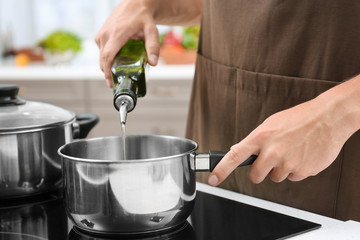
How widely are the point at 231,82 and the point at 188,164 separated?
1.18 ft

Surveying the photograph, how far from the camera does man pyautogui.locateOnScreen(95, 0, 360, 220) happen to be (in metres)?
0.72

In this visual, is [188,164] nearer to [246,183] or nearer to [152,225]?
[152,225]

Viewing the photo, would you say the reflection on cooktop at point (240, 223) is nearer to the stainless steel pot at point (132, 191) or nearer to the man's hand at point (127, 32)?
the stainless steel pot at point (132, 191)

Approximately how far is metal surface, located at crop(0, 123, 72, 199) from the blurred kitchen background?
1.87m

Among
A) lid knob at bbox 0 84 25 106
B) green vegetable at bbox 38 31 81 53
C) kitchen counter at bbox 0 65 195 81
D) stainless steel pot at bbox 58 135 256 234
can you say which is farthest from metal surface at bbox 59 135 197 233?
green vegetable at bbox 38 31 81 53

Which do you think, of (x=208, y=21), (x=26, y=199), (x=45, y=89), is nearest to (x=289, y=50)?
(x=208, y=21)

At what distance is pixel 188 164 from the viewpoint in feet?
2.27

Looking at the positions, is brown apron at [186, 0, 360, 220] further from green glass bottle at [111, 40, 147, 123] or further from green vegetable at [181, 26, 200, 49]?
green vegetable at [181, 26, 200, 49]

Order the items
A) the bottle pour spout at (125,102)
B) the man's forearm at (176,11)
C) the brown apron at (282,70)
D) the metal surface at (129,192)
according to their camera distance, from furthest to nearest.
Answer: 1. the man's forearm at (176,11)
2. the brown apron at (282,70)
3. the bottle pour spout at (125,102)
4. the metal surface at (129,192)

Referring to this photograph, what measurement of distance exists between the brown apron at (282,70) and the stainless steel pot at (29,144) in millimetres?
305

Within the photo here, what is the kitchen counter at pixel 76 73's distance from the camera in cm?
273

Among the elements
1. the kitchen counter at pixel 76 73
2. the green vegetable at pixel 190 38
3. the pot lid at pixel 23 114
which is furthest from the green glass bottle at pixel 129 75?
the green vegetable at pixel 190 38

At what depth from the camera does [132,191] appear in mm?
657

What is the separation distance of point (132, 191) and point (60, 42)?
101 inches
